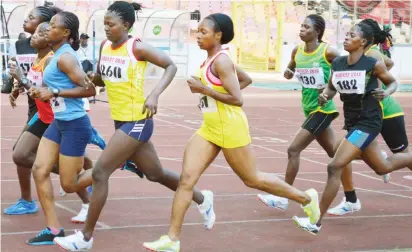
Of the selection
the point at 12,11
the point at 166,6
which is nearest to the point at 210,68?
the point at 12,11

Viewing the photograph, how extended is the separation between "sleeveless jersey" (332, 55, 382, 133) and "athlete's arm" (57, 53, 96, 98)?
2553 millimetres

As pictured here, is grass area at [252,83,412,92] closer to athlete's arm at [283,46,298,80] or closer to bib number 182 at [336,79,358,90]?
athlete's arm at [283,46,298,80]

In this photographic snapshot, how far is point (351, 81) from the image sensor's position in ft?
26.2

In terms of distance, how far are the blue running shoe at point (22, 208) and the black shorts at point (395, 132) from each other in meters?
3.78

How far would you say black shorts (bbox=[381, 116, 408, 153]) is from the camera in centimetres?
880

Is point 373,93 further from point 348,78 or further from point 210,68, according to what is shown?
point 210,68

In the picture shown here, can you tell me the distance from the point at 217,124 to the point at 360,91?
1809 millimetres

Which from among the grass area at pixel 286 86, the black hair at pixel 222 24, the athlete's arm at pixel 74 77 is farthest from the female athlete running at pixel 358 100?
the grass area at pixel 286 86

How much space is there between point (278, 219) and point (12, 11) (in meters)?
24.9

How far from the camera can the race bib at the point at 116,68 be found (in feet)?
22.3

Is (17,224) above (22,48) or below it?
below

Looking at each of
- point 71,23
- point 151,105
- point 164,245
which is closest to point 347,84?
point 151,105

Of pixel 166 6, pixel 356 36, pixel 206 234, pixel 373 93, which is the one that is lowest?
pixel 166 6

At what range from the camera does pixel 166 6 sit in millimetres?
42625
